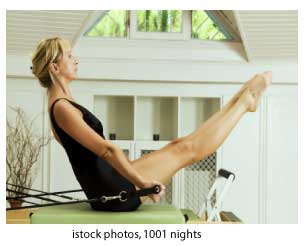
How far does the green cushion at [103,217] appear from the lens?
207cm

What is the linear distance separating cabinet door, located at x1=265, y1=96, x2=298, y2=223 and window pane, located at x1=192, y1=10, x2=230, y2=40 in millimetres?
411

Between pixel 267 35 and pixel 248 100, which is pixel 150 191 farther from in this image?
pixel 267 35

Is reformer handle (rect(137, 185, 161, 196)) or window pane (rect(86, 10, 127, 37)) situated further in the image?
window pane (rect(86, 10, 127, 37))

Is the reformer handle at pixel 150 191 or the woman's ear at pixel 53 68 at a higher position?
the woman's ear at pixel 53 68

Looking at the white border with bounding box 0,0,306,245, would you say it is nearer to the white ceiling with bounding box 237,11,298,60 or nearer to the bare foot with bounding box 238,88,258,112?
the bare foot with bounding box 238,88,258,112

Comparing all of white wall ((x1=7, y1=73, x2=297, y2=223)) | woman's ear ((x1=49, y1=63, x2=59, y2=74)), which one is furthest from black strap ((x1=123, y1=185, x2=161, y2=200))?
white wall ((x1=7, y1=73, x2=297, y2=223))

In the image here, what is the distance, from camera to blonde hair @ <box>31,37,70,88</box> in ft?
6.92

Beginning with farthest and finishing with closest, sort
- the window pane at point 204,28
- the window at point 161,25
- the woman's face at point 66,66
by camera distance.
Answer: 1. the window pane at point 204,28
2. the window at point 161,25
3. the woman's face at point 66,66

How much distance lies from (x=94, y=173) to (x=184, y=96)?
3.94 feet

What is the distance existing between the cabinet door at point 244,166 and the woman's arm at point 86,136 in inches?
51.4

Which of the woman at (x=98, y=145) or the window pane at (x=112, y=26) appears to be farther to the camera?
the window pane at (x=112, y=26)

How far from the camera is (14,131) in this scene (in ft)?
9.83
